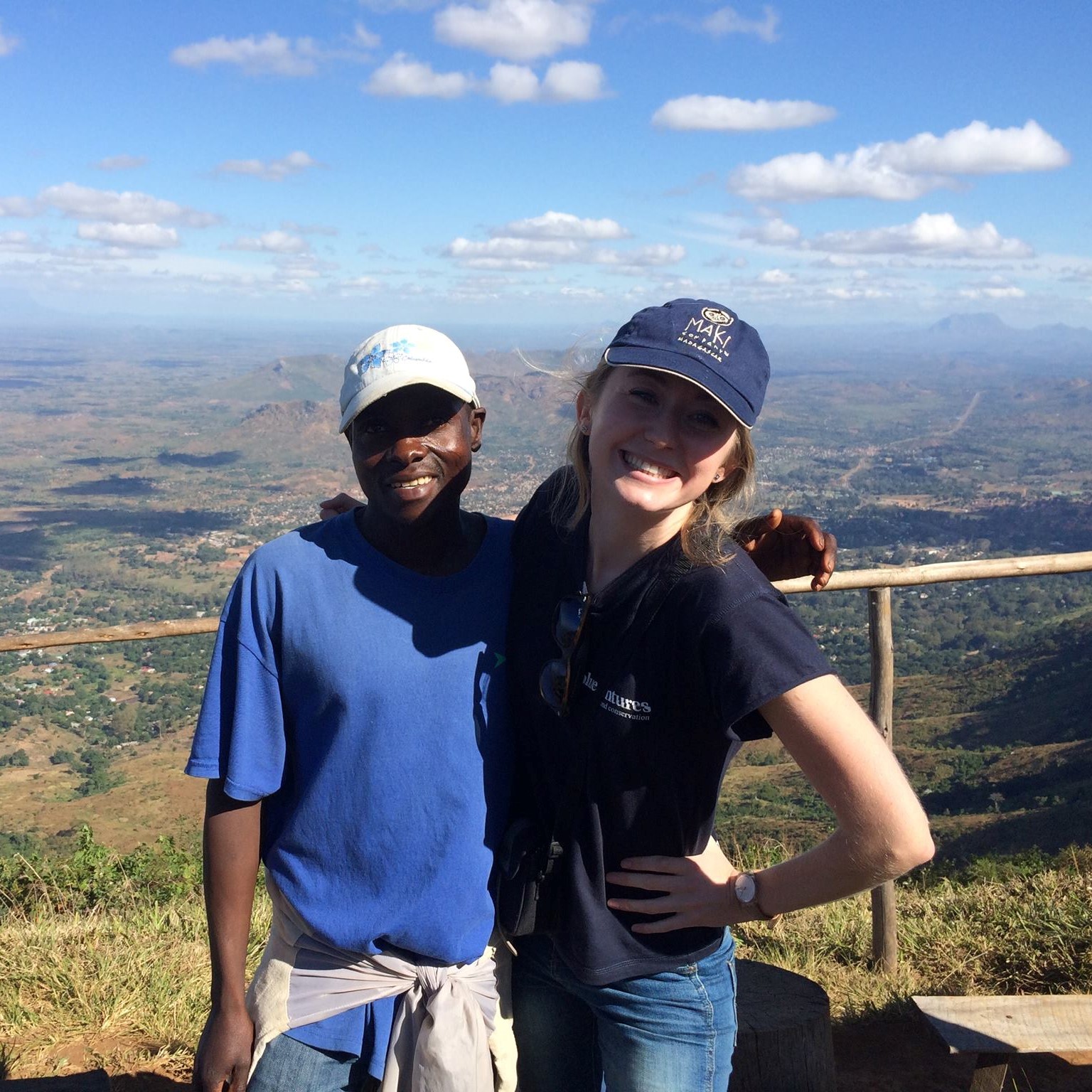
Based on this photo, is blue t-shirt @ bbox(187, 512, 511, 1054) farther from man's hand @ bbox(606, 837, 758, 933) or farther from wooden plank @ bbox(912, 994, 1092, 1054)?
wooden plank @ bbox(912, 994, 1092, 1054)

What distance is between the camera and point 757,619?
1419mm

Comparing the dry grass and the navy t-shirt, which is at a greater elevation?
the navy t-shirt

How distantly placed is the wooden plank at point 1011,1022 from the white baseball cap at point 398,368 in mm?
1968

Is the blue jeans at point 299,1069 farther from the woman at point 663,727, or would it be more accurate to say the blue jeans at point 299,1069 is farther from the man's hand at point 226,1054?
the woman at point 663,727

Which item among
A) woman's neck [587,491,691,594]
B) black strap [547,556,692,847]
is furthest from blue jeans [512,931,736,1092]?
woman's neck [587,491,691,594]

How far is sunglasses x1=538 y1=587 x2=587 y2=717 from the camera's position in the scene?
1.58m

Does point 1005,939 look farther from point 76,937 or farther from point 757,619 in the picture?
point 76,937

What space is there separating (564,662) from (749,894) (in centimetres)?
47

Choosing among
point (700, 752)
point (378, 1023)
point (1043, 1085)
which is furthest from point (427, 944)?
point (1043, 1085)

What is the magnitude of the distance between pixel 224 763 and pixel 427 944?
17.2 inches

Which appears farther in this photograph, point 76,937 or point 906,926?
point 906,926

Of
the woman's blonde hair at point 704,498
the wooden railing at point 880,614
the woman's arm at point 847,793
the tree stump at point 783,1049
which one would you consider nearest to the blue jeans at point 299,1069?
the woman's arm at point 847,793

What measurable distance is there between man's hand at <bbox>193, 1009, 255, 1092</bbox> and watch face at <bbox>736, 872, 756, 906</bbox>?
815 mm

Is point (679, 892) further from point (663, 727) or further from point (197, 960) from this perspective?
point (197, 960)
